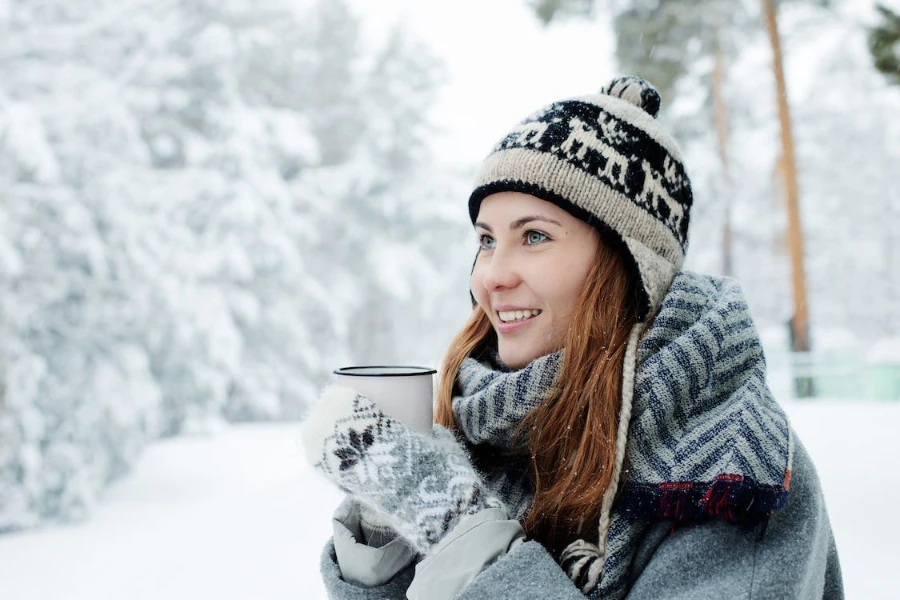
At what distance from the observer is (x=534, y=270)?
3.72 ft

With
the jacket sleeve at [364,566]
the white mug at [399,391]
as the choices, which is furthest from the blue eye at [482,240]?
the jacket sleeve at [364,566]

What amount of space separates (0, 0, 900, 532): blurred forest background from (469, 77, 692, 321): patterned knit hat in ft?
0.44

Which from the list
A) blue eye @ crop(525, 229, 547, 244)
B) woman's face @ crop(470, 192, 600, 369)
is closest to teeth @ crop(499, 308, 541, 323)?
woman's face @ crop(470, 192, 600, 369)

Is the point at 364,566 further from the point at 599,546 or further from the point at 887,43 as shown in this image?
the point at 887,43

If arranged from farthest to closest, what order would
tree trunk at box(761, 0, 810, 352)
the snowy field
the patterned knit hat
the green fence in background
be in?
the green fence in background → tree trunk at box(761, 0, 810, 352) → the snowy field → the patterned knit hat

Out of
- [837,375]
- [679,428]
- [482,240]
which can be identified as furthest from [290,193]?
[679,428]

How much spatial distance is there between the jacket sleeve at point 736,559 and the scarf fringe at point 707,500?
→ 0.02m

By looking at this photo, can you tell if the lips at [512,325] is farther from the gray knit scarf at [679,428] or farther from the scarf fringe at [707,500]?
the scarf fringe at [707,500]

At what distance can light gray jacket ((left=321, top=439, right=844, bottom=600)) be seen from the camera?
0.88 metres

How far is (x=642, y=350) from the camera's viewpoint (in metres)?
1.07

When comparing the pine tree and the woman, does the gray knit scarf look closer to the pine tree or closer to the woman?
the woman

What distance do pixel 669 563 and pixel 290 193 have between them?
9.39 m

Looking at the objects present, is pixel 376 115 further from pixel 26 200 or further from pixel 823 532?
pixel 823 532

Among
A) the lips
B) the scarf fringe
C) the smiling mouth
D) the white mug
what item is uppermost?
the smiling mouth
